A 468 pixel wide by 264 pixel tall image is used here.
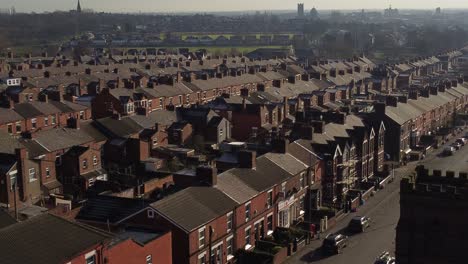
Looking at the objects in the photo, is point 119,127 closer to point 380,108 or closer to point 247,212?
point 380,108

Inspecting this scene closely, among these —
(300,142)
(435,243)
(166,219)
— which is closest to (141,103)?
(300,142)

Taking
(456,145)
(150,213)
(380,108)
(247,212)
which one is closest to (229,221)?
(247,212)

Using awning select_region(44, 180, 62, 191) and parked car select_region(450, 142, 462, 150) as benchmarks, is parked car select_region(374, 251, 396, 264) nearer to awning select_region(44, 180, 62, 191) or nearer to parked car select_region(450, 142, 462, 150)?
awning select_region(44, 180, 62, 191)

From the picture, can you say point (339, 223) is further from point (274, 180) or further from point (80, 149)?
point (80, 149)

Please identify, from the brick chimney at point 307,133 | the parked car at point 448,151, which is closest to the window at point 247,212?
the brick chimney at point 307,133

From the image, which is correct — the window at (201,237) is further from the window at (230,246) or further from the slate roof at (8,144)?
the slate roof at (8,144)

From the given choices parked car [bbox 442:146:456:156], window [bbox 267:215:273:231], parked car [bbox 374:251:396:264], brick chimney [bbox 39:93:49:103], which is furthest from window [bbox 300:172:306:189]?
brick chimney [bbox 39:93:49:103]
